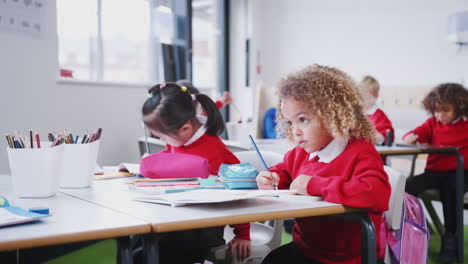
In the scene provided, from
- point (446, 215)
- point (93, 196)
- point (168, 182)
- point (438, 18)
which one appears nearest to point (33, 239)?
point (93, 196)

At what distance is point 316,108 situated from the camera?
1.19 meters

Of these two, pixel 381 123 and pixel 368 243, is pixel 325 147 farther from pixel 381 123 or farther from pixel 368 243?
pixel 381 123

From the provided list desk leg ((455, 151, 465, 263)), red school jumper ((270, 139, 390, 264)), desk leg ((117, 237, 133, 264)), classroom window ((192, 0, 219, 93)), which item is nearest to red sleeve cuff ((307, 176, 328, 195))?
red school jumper ((270, 139, 390, 264))

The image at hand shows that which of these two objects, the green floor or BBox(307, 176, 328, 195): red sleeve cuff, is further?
BBox(307, 176, 328, 195): red sleeve cuff

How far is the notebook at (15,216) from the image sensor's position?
771 millimetres

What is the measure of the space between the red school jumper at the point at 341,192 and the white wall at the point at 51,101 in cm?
176

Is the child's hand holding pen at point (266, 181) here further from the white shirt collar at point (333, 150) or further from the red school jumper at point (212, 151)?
the red school jumper at point (212, 151)

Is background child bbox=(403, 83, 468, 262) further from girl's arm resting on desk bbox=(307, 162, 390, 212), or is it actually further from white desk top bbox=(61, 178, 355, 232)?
white desk top bbox=(61, 178, 355, 232)

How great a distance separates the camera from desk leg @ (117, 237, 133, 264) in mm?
812

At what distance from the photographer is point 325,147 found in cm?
122

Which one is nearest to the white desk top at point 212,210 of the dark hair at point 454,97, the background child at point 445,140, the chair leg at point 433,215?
the background child at point 445,140

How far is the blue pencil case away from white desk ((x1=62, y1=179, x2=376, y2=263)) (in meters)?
0.16

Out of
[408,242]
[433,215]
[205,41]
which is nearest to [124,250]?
[408,242]

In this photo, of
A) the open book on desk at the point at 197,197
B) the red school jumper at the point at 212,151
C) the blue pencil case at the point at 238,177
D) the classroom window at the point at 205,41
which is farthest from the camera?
the classroom window at the point at 205,41
